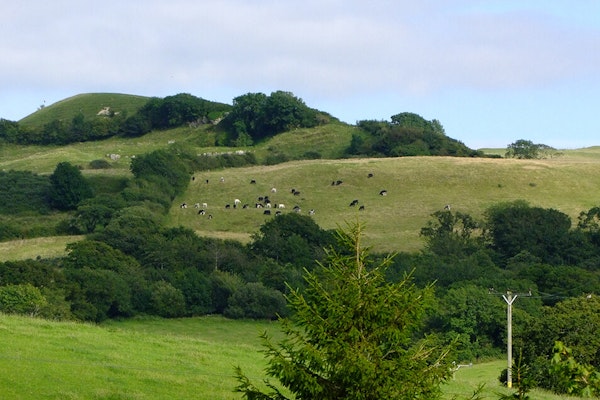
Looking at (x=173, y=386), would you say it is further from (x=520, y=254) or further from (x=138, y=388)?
(x=520, y=254)

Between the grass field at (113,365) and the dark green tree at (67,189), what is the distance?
86.6 m

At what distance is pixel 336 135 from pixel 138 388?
135m

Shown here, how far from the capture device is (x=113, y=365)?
1059 inches

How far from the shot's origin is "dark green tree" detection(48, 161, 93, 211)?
118 metres

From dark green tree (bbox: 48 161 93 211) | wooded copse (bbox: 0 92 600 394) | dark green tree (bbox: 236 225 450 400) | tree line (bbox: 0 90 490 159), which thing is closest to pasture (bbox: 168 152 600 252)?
wooded copse (bbox: 0 92 600 394)

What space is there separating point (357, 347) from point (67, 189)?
10815 centimetres

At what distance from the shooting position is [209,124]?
179 meters

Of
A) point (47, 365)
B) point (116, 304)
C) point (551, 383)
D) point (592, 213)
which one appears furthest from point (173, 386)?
point (592, 213)

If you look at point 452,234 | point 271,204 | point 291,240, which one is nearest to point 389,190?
point 271,204

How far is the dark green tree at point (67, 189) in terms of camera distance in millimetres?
118312

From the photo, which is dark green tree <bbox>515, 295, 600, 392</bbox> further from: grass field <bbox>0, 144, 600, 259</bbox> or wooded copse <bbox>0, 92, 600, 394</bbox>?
grass field <bbox>0, 144, 600, 259</bbox>

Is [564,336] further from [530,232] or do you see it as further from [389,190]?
[389,190]

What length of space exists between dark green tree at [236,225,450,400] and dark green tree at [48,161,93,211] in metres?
105

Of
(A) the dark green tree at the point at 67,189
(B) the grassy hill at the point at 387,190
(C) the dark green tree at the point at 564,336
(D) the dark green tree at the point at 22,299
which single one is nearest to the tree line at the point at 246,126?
(B) the grassy hill at the point at 387,190
